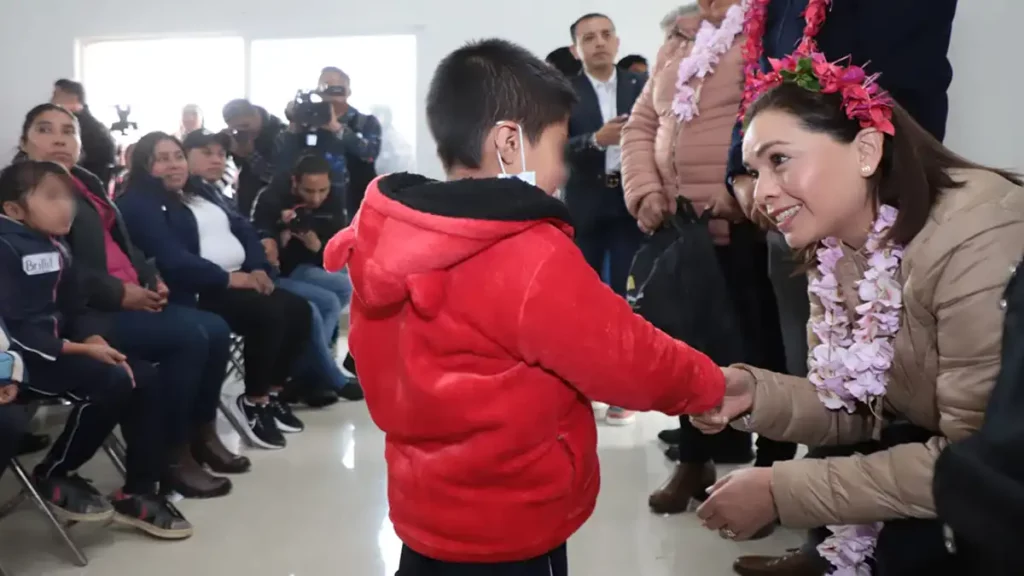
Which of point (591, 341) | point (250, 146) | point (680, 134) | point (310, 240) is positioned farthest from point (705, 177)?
point (250, 146)

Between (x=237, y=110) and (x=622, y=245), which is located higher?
(x=237, y=110)

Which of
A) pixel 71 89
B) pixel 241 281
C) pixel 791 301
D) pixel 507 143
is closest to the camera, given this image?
pixel 507 143

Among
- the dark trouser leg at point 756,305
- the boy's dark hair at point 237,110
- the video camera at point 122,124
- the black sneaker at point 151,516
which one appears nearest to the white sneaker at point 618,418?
the dark trouser leg at point 756,305

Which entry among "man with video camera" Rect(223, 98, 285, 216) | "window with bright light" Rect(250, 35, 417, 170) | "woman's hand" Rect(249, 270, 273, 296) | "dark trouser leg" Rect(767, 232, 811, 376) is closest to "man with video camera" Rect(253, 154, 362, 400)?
"man with video camera" Rect(223, 98, 285, 216)

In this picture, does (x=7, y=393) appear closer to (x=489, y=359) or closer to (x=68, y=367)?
(x=68, y=367)

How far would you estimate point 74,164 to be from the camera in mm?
2975

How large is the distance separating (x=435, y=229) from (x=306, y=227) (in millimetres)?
3206

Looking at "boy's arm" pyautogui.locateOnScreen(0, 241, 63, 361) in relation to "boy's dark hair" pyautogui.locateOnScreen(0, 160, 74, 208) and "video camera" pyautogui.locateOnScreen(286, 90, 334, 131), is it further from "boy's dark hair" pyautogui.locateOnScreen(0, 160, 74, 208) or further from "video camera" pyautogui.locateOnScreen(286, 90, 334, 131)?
"video camera" pyautogui.locateOnScreen(286, 90, 334, 131)

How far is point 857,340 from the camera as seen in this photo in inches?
56.9

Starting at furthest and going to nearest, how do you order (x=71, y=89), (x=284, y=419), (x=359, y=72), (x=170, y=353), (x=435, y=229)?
1. (x=359, y=72)
2. (x=71, y=89)
3. (x=284, y=419)
4. (x=170, y=353)
5. (x=435, y=229)

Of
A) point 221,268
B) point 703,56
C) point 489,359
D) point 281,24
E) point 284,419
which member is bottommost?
point 284,419

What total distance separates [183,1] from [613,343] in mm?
6677

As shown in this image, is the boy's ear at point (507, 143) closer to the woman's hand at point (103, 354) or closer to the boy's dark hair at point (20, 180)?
the woman's hand at point (103, 354)

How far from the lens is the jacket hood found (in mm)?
1166
